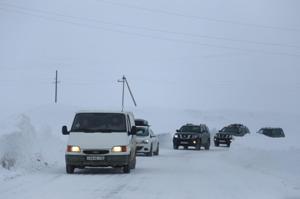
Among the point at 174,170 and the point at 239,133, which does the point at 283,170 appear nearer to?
the point at 174,170

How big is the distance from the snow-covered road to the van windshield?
127 cm

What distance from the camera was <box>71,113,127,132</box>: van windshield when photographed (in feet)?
71.5

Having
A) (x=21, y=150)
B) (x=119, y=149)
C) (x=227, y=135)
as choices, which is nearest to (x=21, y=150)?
(x=21, y=150)

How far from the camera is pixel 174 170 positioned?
901 inches

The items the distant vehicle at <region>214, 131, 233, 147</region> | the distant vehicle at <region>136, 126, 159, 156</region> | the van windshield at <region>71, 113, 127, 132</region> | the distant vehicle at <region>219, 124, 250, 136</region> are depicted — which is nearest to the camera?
the van windshield at <region>71, 113, 127, 132</region>

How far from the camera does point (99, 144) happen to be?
20891 mm

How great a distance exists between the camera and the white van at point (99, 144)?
20.8 metres

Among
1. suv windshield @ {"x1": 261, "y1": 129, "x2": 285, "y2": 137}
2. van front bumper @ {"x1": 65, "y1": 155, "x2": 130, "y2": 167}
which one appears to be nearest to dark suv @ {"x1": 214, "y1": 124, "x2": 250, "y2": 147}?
suv windshield @ {"x1": 261, "y1": 129, "x2": 285, "y2": 137}

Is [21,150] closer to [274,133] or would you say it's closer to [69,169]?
[69,169]

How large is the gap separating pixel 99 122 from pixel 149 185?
5447 mm

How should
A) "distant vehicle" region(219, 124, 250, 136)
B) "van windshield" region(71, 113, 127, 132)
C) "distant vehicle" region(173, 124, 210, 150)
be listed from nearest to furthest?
"van windshield" region(71, 113, 127, 132)
"distant vehicle" region(173, 124, 210, 150)
"distant vehicle" region(219, 124, 250, 136)

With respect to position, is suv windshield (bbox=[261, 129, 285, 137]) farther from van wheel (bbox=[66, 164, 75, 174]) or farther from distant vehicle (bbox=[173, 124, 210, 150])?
van wheel (bbox=[66, 164, 75, 174])

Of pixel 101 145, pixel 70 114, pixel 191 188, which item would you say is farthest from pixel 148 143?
pixel 70 114

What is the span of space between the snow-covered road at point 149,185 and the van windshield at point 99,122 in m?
1.27
